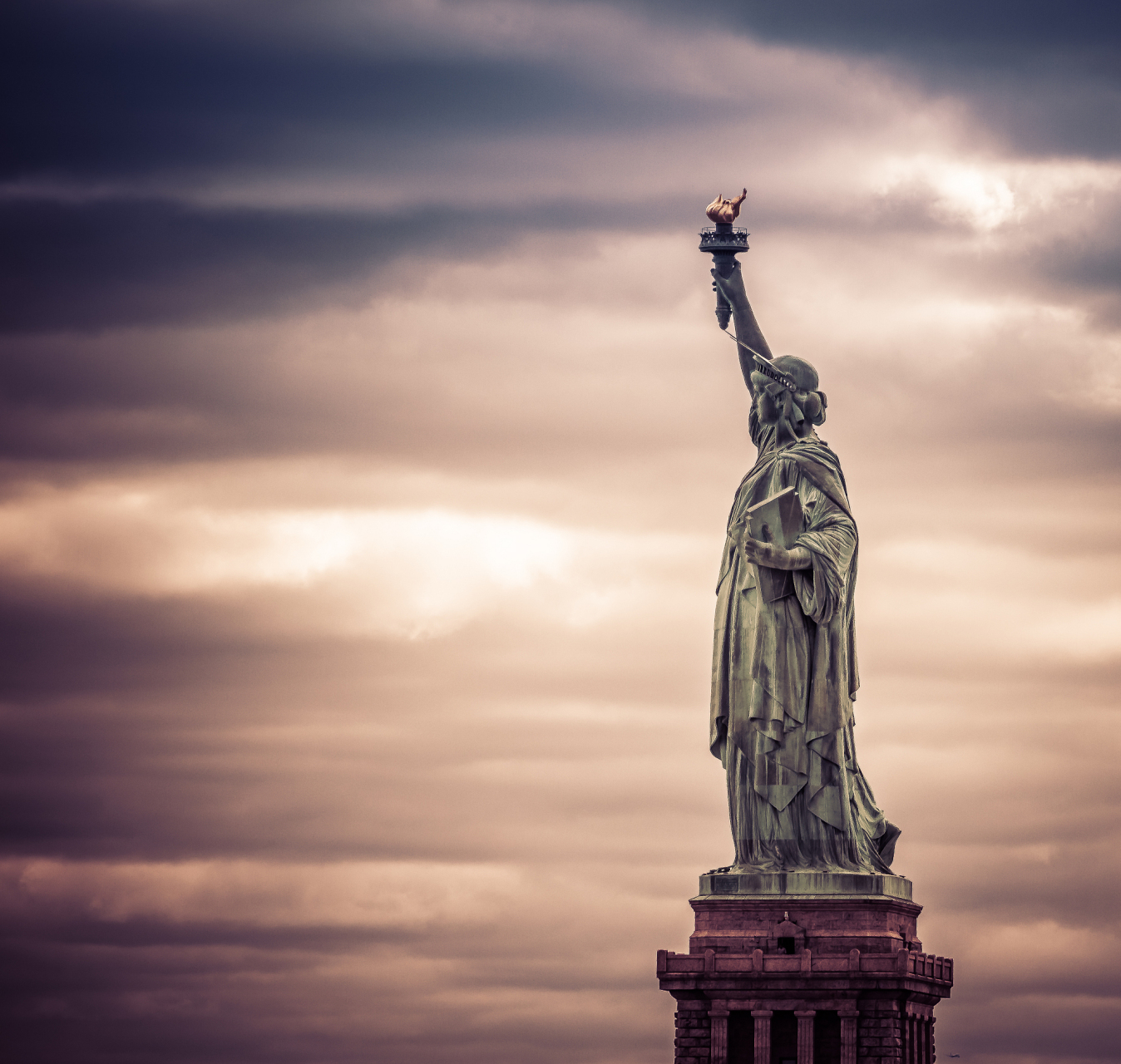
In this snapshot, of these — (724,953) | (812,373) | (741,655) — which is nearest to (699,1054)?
(724,953)

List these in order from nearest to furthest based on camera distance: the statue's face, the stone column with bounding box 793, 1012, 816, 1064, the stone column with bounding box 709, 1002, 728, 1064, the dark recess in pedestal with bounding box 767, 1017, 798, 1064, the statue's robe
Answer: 1. the stone column with bounding box 793, 1012, 816, 1064
2. the dark recess in pedestal with bounding box 767, 1017, 798, 1064
3. the stone column with bounding box 709, 1002, 728, 1064
4. the statue's robe
5. the statue's face

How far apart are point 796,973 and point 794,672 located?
5.81m

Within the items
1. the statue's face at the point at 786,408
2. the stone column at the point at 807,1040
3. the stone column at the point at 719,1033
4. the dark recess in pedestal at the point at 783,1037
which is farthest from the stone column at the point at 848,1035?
the statue's face at the point at 786,408

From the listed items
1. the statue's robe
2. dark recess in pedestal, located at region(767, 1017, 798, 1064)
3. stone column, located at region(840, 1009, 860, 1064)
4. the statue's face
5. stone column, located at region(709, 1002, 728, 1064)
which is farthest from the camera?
the statue's face

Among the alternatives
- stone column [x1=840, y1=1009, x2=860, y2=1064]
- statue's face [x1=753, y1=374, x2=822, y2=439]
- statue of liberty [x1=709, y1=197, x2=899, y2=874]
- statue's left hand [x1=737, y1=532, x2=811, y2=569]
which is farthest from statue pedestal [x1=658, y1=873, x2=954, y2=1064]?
statue's face [x1=753, y1=374, x2=822, y2=439]

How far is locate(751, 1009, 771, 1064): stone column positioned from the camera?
71000mm

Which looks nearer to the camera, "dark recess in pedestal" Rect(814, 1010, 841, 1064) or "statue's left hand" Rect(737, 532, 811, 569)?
"dark recess in pedestal" Rect(814, 1010, 841, 1064)

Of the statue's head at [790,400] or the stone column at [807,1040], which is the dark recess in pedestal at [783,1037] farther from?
the statue's head at [790,400]

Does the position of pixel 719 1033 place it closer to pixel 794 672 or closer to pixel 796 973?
pixel 796 973

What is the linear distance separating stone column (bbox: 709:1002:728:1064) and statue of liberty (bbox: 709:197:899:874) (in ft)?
8.70

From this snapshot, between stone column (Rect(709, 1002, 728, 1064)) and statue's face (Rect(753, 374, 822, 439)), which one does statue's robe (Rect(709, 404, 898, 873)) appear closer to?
statue's face (Rect(753, 374, 822, 439))

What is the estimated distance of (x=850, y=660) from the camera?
73.6 meters

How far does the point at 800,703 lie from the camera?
238 feet

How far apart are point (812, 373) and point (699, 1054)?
13.4 meters
